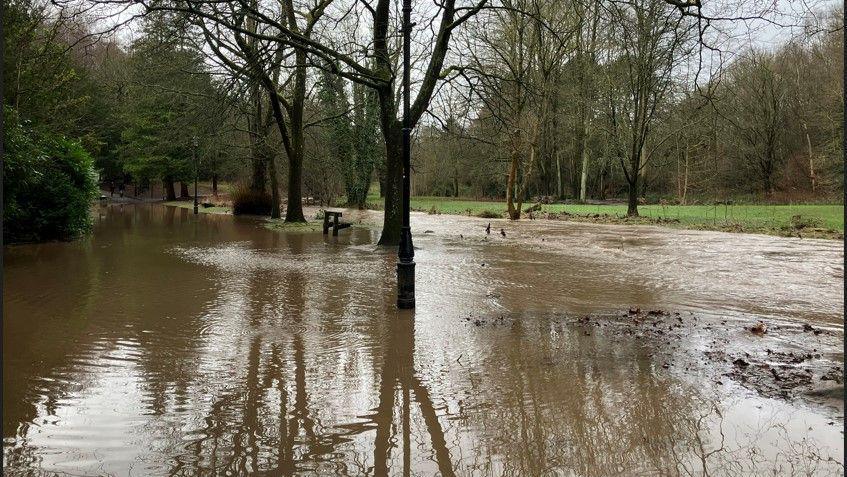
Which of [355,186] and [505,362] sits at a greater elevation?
[355,186]

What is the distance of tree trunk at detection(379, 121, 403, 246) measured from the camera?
15.9m

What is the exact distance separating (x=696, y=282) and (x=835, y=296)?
220 cm

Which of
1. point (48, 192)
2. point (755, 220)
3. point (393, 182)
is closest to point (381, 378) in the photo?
point (393, 182)

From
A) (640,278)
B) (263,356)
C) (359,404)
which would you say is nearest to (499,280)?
(640,278)

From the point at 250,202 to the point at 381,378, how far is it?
28.3m

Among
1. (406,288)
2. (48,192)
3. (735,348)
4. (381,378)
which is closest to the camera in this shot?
(381,378)

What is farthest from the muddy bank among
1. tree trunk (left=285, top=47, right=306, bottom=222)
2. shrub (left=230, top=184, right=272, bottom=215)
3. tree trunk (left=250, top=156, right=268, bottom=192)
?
tree trunk (left=250, top=156, right=268, bottom=192)

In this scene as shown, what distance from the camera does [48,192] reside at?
1514cm

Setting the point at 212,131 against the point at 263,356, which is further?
the point at 212,131

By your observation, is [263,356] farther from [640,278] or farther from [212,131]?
[212,131]

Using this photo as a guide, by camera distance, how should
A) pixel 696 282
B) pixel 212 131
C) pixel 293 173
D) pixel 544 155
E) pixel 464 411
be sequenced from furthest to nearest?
pixel 544 155, pixel 293 173, pixel 212 131, pixel 696 282, pixel 464 411

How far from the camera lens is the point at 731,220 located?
84.3 ft

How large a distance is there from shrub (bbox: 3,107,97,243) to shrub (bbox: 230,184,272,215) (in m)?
14.3

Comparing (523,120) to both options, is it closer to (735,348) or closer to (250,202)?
(250,202)
